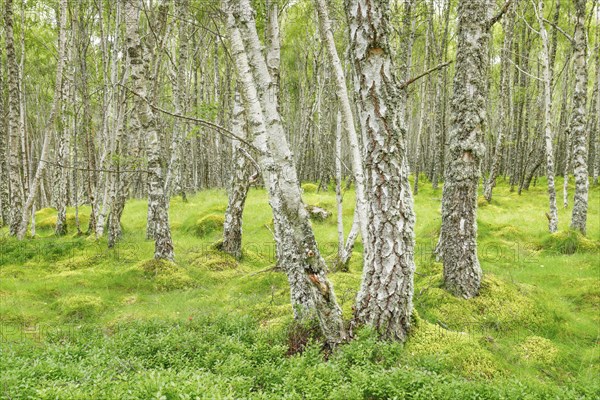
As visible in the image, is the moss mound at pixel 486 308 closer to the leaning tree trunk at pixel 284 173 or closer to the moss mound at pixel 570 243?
the leaning tree trunk at pixel 284 173

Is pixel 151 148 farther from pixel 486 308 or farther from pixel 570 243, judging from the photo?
pixel 570 243

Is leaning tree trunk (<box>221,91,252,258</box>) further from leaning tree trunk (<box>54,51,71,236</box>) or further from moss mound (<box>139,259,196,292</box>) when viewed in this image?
leaning tree trunk (<box>54,51,71,236</box>)

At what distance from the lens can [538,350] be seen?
596 centimetres

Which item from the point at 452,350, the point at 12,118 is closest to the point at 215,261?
the point at 452,350

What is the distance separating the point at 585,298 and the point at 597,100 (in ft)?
69.0

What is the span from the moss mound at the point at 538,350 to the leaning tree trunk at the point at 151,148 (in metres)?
8.37

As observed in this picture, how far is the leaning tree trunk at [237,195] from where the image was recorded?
37.4ft

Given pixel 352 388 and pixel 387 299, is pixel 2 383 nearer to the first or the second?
pixel 352 388

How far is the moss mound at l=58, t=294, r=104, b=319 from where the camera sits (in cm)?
801

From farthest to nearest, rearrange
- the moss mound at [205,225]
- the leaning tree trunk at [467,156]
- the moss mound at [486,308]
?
the moss mound at [205,225]
the leaning tree trunk at [467,156]
the moss mound at [486,308]

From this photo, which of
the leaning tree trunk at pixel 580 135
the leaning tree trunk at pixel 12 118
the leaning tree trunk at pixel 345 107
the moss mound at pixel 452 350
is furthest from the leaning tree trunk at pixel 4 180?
the leaning tree trunk at pixel 580 135

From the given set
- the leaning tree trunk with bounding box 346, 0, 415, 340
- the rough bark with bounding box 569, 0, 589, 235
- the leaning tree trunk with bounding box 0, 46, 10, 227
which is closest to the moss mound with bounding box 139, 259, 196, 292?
the leaning tree trunk with bounding box 346, 0, 415, 340

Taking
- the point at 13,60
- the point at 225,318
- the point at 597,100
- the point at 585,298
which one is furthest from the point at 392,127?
the point at 597,100

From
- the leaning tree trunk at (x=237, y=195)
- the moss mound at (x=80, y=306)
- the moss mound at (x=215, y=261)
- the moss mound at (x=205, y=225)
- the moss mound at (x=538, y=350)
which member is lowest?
the moss mound at (x=80, y=306)
